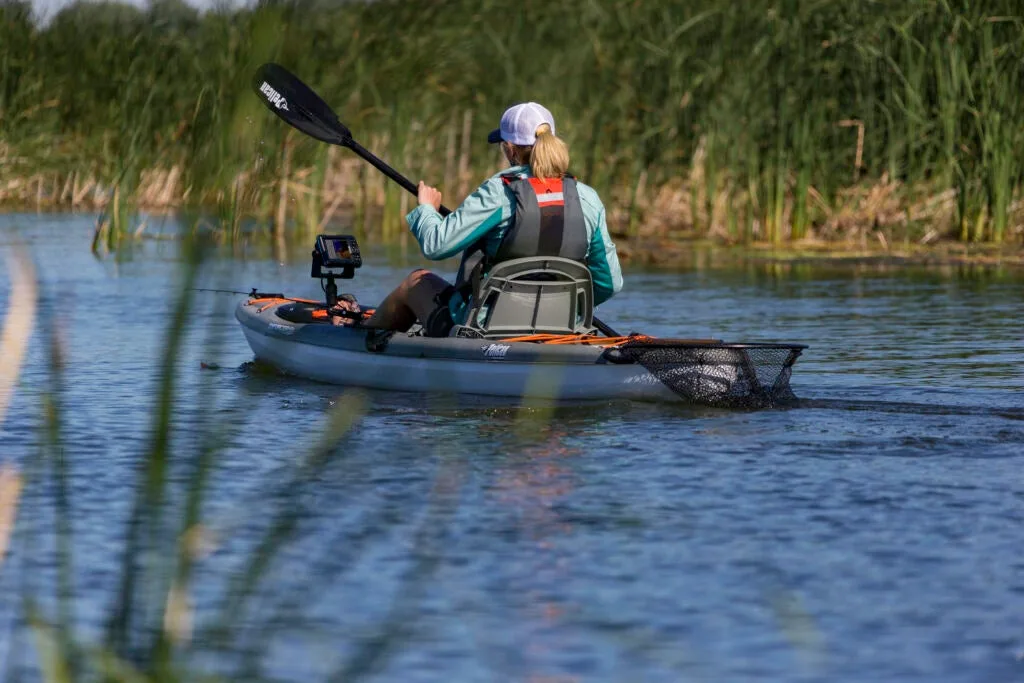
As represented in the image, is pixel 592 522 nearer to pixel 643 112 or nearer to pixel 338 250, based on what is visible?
pixel 338 250

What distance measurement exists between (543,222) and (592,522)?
2303 mm

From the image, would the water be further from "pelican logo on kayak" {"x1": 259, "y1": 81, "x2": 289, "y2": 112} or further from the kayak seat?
"pelican logo on kayak" {"x1": 259, "y1": 81, "x2": 289, "y2": 112}

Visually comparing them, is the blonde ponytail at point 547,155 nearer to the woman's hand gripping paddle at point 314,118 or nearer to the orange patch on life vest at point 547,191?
the orange patch on life vest at point 547,191

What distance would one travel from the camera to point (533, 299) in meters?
7.36

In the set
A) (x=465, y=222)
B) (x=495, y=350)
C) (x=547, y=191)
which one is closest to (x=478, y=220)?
(x=465, y=222)

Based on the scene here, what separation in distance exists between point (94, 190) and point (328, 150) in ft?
10.7

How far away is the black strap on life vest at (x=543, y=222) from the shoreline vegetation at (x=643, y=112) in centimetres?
568

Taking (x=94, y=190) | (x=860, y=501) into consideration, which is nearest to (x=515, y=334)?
(x=860, y=501)

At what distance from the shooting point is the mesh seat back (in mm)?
7254

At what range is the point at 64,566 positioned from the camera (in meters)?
2.54

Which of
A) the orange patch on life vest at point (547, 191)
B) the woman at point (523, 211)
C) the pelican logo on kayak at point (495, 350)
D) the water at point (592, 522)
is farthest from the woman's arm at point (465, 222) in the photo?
the water at point (592, 522)

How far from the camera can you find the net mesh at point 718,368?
6.95m

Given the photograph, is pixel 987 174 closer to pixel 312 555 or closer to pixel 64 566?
pixel 312 555

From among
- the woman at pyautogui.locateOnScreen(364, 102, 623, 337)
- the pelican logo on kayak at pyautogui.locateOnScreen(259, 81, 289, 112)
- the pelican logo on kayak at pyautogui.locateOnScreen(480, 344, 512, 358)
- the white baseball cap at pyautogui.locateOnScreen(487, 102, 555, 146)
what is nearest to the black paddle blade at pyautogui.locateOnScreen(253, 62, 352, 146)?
the pelican logo on kayak at pyautogui.locateOnScreen(259, 81, 289, 112)
